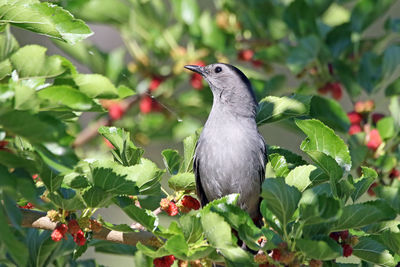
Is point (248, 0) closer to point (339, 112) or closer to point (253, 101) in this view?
point (253, 101)

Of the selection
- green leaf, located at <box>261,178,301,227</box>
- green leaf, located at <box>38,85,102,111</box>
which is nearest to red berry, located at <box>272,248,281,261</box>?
green leaf, located at <box>261,178,301,227</box>

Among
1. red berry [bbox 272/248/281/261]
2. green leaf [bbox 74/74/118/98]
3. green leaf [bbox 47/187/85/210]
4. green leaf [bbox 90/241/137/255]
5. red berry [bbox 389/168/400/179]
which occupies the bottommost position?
green leaf [bbox 90/241/137/255]

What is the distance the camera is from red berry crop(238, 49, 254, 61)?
4.91 m

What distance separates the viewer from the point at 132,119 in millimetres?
4922

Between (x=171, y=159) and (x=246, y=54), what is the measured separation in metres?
2.22

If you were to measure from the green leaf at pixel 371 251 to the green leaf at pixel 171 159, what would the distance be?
884mm

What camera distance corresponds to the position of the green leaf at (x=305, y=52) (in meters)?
4.02

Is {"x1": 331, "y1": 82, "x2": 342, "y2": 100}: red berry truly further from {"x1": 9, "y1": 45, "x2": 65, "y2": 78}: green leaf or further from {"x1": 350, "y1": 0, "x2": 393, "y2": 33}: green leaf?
{"x1": 9, "y1": 45, "x2": 65, "y2": 78}: green leaf

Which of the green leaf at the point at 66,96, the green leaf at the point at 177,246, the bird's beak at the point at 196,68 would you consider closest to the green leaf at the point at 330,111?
the bird's beak at the point at 196,68

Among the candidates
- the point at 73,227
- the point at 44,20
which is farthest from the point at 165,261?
the point at 44,20

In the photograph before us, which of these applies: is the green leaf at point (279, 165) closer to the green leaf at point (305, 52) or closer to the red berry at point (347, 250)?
the red berry at point (347, 250)

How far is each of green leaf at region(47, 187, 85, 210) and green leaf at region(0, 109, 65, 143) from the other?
64 centimetres

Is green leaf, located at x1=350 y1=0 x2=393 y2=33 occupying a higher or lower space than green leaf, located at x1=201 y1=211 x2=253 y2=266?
higher

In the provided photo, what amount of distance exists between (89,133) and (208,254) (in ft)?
7.68
